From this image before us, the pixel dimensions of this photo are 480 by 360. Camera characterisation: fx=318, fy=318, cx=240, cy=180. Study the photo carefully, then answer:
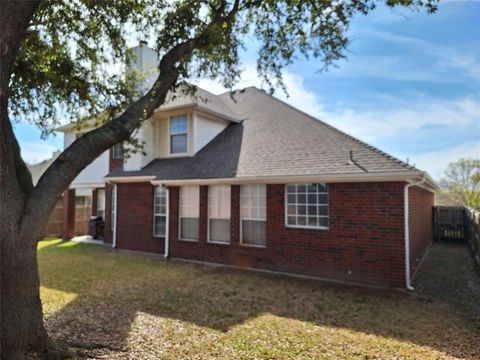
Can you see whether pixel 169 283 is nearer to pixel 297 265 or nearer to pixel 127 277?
pixel 127 277

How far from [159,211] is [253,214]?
14.2 ft

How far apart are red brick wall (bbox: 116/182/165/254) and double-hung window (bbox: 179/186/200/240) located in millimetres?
1256

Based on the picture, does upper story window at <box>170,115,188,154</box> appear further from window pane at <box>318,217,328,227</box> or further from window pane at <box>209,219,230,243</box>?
window pane at <box>318,217,328,227</box>

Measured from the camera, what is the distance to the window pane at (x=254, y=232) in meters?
9.84

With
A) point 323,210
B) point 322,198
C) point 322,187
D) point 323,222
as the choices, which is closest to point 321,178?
point 322,187

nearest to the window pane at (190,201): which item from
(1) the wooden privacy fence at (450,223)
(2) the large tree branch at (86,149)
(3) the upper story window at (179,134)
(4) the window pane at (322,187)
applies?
(3) the upper story window at (179,134)

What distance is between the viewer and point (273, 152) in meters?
10.6

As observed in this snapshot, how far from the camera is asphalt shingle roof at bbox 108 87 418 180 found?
8.65 m

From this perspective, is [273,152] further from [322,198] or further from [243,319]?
[243,319]

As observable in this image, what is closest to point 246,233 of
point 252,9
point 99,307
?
point 99,307

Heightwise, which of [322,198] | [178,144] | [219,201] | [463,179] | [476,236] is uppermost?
[178,144]

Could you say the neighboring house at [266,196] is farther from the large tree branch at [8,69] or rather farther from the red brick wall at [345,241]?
the large tree branch at [8,69]

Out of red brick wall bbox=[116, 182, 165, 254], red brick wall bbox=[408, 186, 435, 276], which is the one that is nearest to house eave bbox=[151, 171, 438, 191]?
red brick wall bbox=[408, 186, 435, 276]

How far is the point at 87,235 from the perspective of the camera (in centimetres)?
1844
